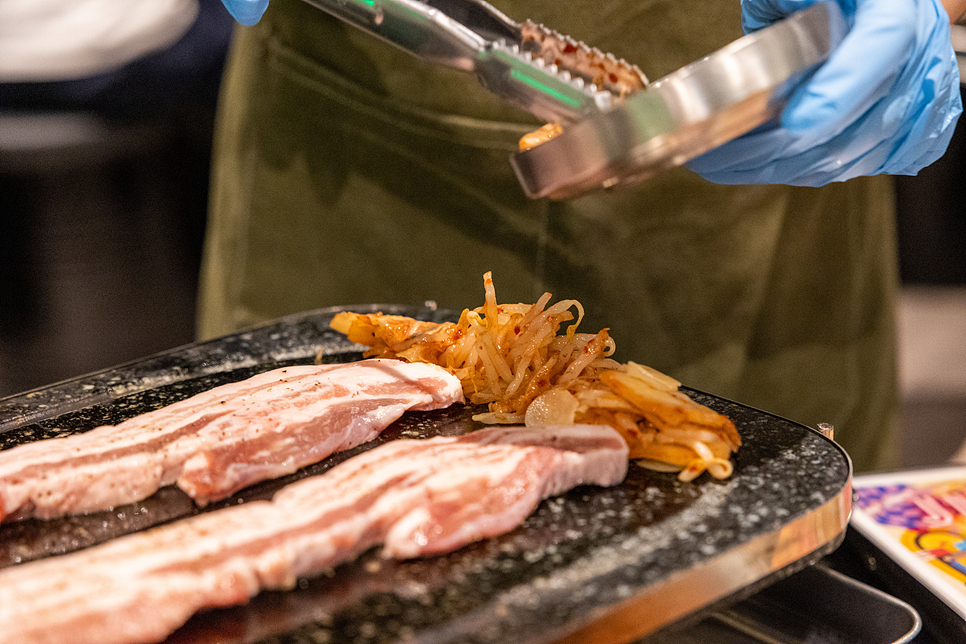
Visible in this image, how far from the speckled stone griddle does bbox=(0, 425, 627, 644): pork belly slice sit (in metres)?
0.05

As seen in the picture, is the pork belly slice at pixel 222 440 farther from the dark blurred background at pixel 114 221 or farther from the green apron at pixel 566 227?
the dark blurred background at pixel 114 221

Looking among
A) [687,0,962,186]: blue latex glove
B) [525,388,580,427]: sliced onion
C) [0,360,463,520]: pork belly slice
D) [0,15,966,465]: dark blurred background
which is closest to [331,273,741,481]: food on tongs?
[525,388,580,427]: sliced onion

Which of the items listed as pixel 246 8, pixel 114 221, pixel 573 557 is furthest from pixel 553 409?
pixel 114 221

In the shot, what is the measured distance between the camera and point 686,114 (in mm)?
1312

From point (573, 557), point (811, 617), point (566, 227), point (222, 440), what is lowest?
point (811, 617)

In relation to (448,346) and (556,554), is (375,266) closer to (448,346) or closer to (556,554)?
(448,346)

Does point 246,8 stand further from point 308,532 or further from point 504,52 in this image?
point 308,532

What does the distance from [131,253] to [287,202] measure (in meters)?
3.21

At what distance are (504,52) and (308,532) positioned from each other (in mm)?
948

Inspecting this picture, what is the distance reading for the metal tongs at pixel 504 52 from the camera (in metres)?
1.48

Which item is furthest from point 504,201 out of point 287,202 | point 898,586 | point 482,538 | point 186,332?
point 186,332

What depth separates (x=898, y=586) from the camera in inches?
66.8

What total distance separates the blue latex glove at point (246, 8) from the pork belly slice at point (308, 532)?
4.06 ft

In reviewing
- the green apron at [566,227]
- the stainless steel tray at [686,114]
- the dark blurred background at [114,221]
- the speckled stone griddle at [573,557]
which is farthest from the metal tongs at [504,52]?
the dark blurred background at [114,221]
